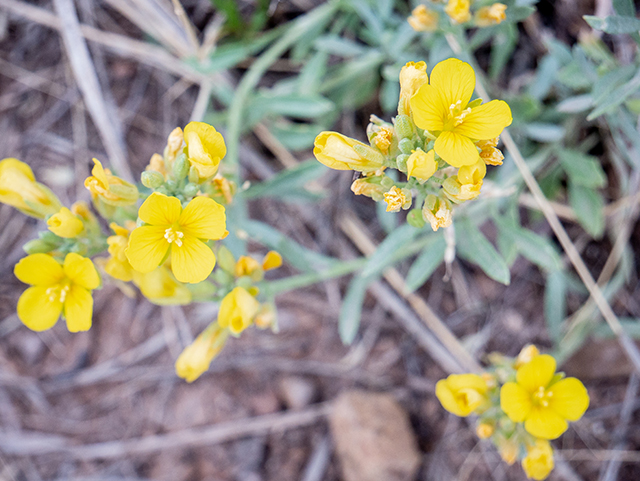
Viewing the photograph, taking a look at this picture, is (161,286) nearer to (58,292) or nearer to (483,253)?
(58,292)

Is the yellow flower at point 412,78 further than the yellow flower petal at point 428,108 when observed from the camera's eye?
Yes

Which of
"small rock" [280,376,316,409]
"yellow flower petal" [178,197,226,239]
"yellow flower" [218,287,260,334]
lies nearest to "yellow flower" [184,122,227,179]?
"yellow flower petal" [178,197,226,239]

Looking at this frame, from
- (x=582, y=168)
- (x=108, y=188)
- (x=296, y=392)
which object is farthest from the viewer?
(x=296, y=392)

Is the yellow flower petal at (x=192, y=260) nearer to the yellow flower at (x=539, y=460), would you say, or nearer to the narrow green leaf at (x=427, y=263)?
the narrow green leaf at (x=427, y=263)

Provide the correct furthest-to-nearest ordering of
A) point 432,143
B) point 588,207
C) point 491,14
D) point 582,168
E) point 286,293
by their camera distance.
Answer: point 286,293, point 588,207, point 582,168, point 491,14, point 432,143

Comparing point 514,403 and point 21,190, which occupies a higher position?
point 21,190

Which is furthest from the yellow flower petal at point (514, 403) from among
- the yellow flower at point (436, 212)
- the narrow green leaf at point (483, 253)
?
the yellow flower at point (436, 212)

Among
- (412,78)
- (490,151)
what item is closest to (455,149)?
(490,151)

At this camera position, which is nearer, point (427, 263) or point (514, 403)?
point (514, 403)
